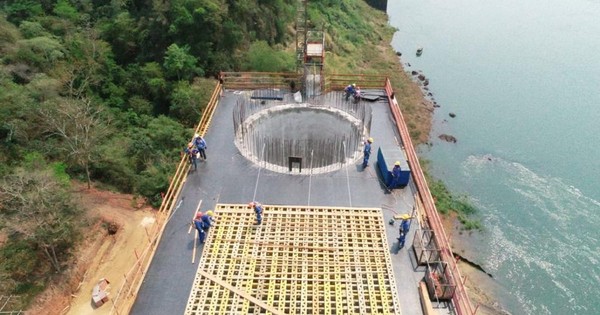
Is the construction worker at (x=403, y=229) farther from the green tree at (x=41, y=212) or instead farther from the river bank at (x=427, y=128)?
the green tree at (x=41, y=212)

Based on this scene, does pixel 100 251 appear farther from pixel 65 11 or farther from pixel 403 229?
pixel 65 11

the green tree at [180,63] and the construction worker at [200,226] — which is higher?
the green tree at [180,63]

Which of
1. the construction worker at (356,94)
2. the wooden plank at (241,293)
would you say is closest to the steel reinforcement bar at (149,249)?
the wooden plank at (241,293)

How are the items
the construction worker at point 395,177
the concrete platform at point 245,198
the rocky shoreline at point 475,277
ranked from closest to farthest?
the concrete platform at point 245,198
the construction worker at point 395,177
the rocky shoreline at point 475,277

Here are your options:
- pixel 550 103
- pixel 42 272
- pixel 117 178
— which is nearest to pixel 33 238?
pixel 42 272

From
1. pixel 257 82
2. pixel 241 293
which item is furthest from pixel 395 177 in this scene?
pixel 257 82

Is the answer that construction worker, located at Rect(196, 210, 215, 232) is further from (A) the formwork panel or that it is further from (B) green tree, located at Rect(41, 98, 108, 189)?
(B) green tree, located at Rect(41, 98, 108, 189)
